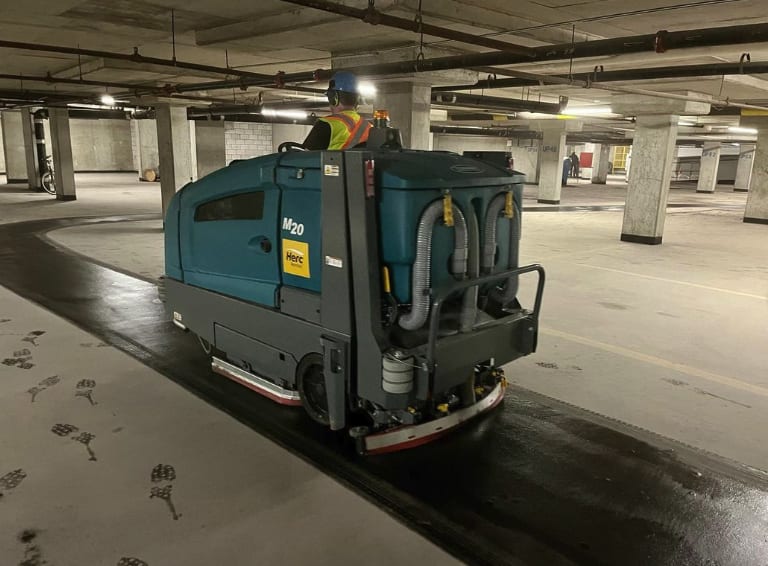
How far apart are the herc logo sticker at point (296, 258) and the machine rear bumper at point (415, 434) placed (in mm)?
935

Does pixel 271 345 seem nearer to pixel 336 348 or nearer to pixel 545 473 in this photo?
pixel 336 348

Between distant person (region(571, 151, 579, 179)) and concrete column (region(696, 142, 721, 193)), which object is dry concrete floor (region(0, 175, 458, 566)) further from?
distant person (region(571, 151, 579, 179))

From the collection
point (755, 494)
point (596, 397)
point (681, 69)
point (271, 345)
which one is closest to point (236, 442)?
point (271, 345)

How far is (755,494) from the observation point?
276 centimetres

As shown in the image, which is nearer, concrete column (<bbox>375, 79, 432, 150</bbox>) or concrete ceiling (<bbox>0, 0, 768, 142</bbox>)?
concrete ceiling (<bbox>0, 0, 768, 142</bbox>)

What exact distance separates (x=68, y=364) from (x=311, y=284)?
229cm

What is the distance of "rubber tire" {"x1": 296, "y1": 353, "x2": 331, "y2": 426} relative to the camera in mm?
3152

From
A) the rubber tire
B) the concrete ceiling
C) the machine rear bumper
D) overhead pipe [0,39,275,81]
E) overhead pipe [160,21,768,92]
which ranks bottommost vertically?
the machine rear bumper

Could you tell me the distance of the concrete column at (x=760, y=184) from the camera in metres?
14.4

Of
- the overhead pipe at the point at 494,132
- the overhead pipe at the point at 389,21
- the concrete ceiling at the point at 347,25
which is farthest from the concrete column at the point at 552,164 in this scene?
the overhead pipe at the point at 389,21

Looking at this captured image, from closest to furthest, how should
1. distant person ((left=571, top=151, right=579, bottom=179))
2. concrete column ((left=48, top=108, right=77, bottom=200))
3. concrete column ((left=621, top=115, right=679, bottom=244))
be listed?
concrete column ((left=621, top=115, right=679, bottom=244)) < concrete column ((left=48, top=108, right=77, bottom=200)) < distant person ((left=571, top=151, right=579, bottom=179))

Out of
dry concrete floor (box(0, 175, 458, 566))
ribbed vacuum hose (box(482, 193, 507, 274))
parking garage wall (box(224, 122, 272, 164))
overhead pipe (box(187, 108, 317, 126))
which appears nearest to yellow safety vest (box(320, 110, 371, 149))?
ribbed vacuum hose (box(482, 193, 507, 274))

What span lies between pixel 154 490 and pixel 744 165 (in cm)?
3307

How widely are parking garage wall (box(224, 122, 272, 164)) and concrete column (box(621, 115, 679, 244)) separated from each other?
Result: 56.1 feet
